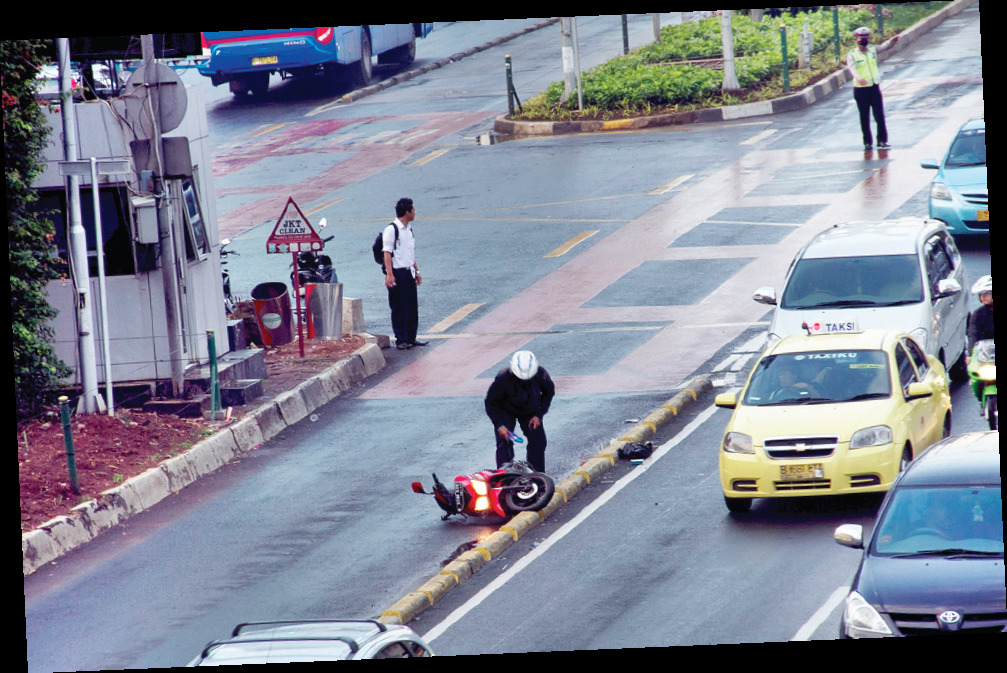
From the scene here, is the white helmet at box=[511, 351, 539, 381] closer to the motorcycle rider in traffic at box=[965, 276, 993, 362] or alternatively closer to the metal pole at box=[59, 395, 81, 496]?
the motorcycle rider in traffic at box=[965, 276, 993, 362]

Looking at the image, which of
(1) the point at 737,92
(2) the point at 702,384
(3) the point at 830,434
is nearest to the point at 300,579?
(3) the point at 830,434

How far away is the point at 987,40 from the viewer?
8891 mm

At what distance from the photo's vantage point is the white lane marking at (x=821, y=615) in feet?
39.0

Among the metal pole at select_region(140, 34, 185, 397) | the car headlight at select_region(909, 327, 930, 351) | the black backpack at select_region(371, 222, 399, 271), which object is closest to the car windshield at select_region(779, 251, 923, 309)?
the car headlight at select_region(909, 327, 930, 351)

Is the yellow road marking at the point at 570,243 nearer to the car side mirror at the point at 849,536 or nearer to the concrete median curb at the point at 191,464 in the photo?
the concrete median curb at the point at 191,464

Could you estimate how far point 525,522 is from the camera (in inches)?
603

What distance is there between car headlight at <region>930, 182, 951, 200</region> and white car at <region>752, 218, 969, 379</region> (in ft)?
→ 14.4

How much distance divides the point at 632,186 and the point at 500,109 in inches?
394

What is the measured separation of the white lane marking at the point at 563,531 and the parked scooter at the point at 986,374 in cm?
356

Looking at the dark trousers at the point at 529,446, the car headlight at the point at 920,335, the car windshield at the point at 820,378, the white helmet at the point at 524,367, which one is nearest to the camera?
the car windshield at the point at 820,378

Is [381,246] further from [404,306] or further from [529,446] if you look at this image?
[529,446]

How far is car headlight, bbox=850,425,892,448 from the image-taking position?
14575mm

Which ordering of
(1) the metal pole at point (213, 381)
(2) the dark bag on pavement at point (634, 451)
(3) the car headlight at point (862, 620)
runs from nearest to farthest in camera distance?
(3) the car headlight at point (862, 620)
(2) the dark bag on pavement at point (634, 451)
(1) the metal pole at point (213, 381)

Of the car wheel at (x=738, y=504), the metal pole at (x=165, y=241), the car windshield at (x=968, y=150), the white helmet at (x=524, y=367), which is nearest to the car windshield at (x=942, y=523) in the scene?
the car wheel at (x=738, y=504)
